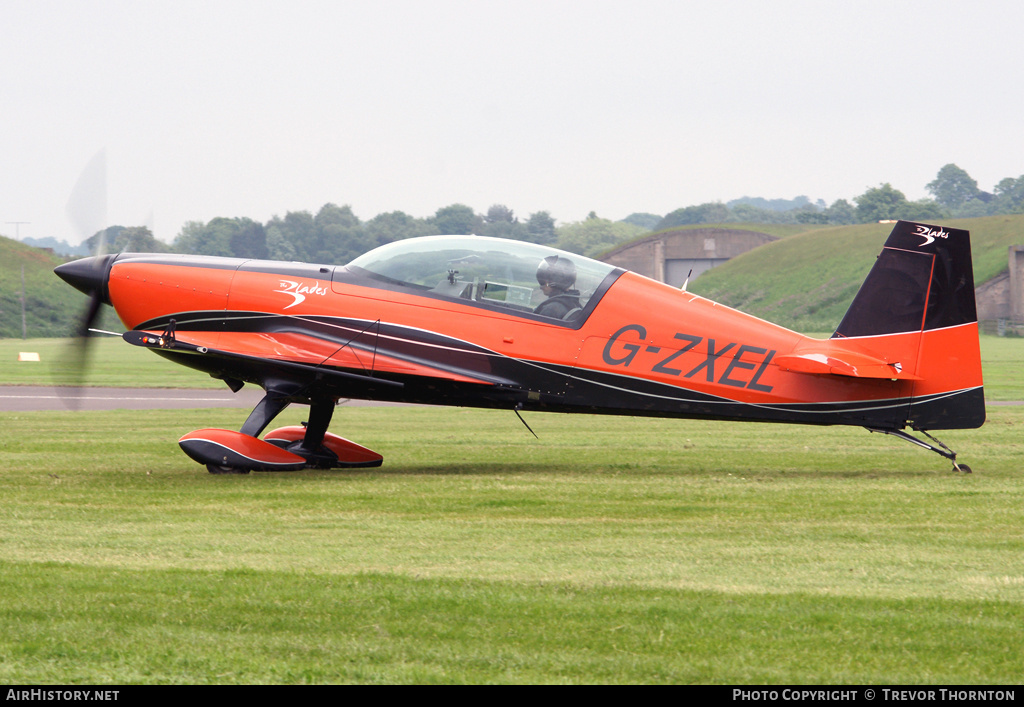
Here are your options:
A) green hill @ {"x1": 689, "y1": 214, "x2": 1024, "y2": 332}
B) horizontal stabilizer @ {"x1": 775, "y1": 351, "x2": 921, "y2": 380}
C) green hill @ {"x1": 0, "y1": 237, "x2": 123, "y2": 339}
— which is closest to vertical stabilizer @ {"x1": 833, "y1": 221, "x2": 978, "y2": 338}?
horizontal stabilizer @ {"x1": 775, "y1": 351, "x2": 921, "y2": 380}

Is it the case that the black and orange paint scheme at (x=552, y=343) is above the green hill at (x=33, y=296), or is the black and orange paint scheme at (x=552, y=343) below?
above

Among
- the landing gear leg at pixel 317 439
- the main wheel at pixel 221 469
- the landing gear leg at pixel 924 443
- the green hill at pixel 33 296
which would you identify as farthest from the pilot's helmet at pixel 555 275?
the green hill at pixel 33 296

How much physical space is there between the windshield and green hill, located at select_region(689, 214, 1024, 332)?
245 feet

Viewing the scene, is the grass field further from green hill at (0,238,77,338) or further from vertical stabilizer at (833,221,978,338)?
green hill at (0,238,77,338)

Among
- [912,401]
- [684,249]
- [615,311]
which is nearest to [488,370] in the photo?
[615,311]

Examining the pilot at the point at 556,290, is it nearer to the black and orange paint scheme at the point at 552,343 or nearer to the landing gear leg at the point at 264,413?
the black and orange paint scheme at the point at 552,343

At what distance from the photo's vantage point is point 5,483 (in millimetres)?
10328

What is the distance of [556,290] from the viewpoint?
37.1 ft

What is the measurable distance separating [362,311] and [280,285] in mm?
995

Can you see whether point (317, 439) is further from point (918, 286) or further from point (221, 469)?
point (918, 286)

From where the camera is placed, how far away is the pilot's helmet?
11.3 m

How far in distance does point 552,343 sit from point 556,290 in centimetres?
59

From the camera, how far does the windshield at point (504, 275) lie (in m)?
11.3
